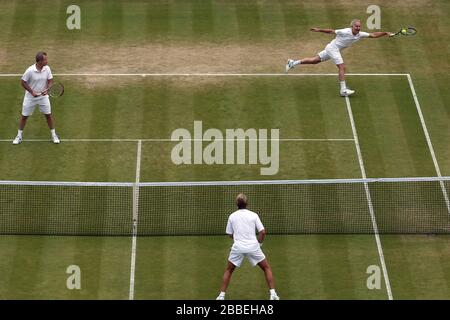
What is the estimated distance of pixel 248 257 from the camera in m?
26.4

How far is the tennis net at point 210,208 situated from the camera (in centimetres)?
2919

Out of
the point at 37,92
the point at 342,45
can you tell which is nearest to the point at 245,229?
the point at 37,92

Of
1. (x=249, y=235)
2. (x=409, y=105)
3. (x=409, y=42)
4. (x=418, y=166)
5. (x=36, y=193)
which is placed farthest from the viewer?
(x=409, y=42)

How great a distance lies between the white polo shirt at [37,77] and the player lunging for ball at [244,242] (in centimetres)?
813

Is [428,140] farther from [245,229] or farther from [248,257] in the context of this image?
[245,229]

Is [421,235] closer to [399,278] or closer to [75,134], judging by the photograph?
[399,278]

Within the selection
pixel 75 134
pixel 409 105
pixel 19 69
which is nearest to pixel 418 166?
pixel 409 105

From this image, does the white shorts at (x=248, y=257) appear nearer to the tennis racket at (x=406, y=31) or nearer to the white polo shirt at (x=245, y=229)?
the white polo shirt at (x=245, y=229)

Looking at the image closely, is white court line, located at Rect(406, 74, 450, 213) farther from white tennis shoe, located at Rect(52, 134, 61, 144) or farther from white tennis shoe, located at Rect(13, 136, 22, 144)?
white tennis shoe, located at Rect(13, 136, 22, 144)

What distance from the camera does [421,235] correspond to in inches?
1153

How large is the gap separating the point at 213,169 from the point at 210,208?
2632 mm

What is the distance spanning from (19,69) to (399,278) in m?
14.2

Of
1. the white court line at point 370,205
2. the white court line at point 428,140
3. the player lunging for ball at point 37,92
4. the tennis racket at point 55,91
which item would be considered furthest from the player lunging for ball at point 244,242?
the tennis racket at point 55,91

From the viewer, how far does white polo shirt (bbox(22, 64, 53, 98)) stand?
32.2m
